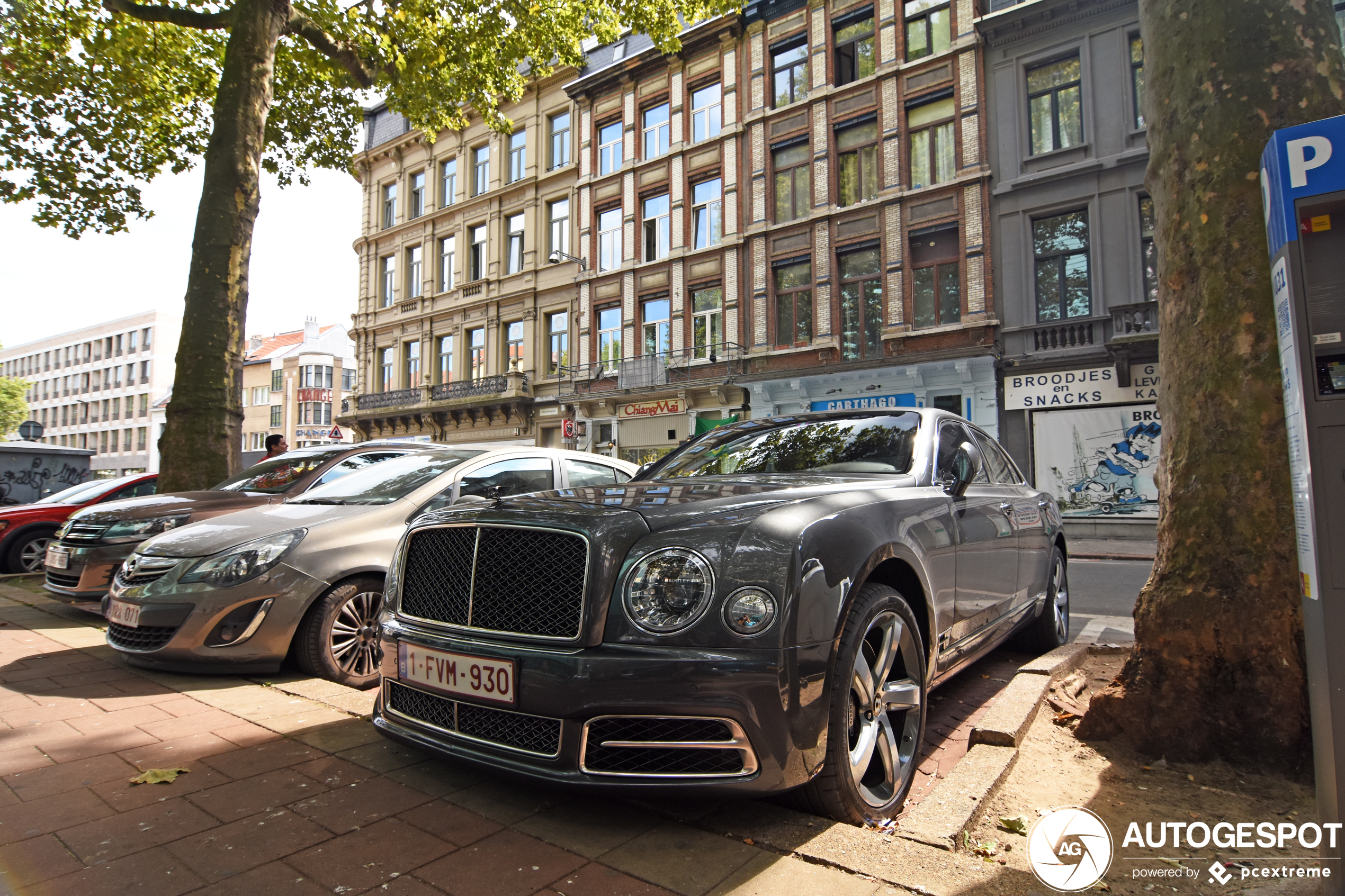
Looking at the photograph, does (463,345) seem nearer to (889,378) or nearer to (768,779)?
(889,378)

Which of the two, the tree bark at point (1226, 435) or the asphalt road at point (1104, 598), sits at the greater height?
the tree bark at point (1226, 435)

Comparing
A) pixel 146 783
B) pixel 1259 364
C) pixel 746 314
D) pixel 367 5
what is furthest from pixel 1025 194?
pixel 146 783

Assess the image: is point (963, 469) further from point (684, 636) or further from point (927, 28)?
point (927, 28)

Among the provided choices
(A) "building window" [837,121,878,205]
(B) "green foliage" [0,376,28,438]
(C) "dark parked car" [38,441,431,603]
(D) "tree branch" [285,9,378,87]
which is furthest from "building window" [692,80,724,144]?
(B) "green foliage" [0,376,28,438]

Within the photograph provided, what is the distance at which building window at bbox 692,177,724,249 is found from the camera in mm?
22359

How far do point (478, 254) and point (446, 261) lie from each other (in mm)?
1931

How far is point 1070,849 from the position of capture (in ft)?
7.47

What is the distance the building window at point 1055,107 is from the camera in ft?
55.3

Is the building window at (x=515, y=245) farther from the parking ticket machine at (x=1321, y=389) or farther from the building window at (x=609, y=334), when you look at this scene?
the parking ticket machine at (x=1321, y=389)

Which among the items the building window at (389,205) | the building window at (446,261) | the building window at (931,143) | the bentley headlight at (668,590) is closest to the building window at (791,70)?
the building window at (931,143)

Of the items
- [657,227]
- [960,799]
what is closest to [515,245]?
[657,227]

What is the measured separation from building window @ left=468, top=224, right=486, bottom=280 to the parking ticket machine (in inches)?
1134

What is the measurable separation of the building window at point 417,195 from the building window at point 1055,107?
23.4 metres

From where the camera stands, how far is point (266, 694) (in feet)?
12.7
